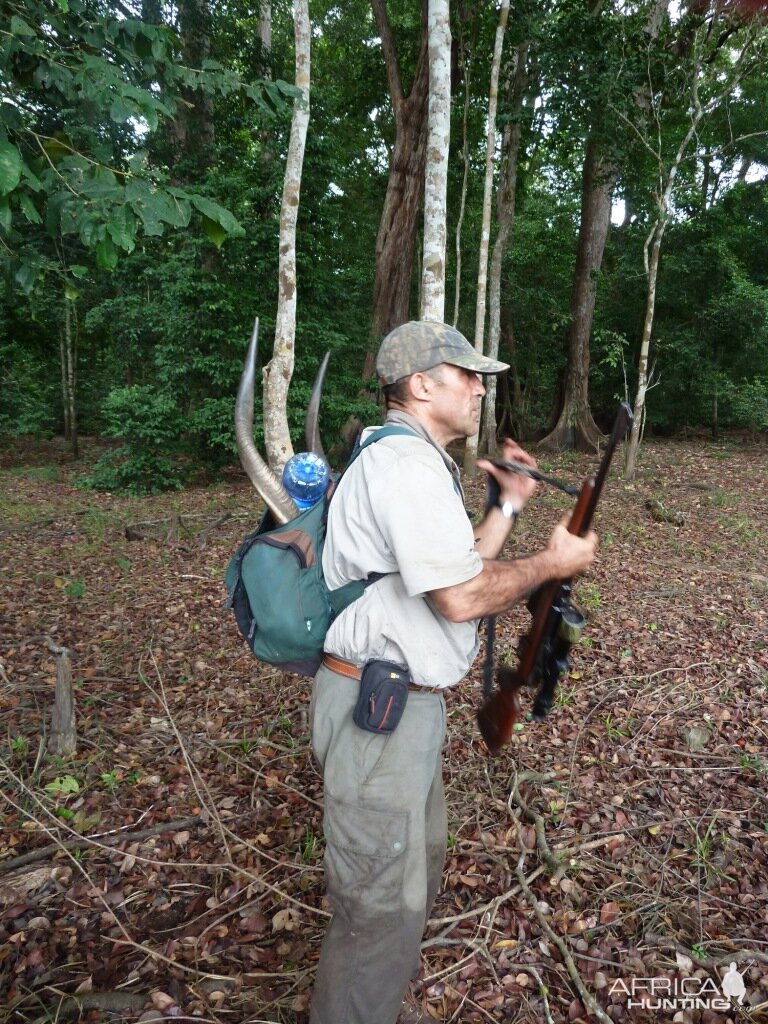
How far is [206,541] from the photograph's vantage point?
8180 millimetres

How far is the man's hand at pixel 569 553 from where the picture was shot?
1.88 m

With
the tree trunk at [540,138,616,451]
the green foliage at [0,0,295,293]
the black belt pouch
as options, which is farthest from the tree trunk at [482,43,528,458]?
the black belt pouch

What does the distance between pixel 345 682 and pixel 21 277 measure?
8.11 feet

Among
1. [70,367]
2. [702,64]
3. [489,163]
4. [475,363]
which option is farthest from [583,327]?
[475,363]

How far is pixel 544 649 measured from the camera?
219 centimetres

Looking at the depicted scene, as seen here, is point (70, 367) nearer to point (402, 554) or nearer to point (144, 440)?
point (144, 440)

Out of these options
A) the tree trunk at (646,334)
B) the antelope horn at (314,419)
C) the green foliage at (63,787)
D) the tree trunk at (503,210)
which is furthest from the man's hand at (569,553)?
the tree trunk at (503,210)

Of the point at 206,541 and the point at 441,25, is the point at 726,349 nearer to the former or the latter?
the point at 441,25

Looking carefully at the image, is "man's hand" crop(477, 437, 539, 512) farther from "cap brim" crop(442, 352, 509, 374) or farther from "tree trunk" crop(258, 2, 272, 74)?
"tree trunk" crop(258, 2, 272, 74)

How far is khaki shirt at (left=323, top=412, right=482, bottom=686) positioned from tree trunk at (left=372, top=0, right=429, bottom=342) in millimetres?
11383

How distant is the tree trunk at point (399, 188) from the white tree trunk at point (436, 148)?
223 inches

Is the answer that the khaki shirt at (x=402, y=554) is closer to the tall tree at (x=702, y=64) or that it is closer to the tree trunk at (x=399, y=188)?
the tall tree at (x=702, y=64)

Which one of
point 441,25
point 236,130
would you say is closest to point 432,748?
point 441,25

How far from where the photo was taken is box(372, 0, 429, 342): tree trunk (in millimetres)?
11992
